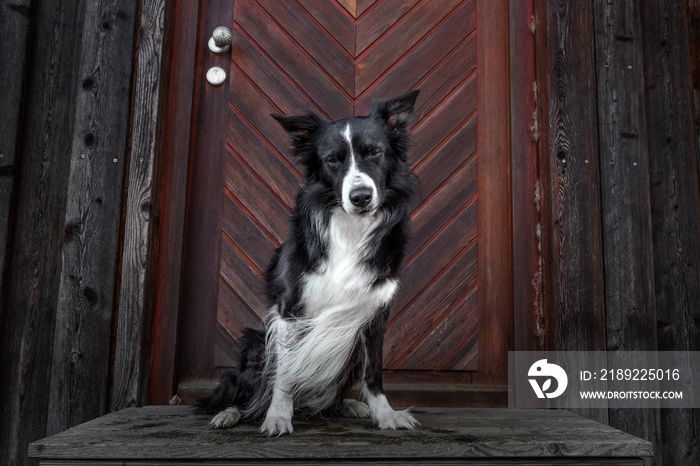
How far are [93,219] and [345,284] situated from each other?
1.28 meters

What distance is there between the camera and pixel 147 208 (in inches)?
91.7

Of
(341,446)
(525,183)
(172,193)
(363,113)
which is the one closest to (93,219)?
(172,193)

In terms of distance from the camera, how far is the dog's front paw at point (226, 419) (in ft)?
5.73

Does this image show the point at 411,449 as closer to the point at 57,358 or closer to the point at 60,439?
the point at 60,439

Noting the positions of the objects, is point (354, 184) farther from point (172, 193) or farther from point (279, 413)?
point (172, 193)

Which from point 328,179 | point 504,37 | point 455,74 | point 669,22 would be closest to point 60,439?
point 328,179

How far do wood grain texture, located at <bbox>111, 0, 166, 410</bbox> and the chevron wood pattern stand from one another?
352 mm

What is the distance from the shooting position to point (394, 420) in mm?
1718

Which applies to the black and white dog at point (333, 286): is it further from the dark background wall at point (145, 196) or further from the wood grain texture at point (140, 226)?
the dark background wall at point (145, 196)

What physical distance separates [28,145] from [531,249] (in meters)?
2.47

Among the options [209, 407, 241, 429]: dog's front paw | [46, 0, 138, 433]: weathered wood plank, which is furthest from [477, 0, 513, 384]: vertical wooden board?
[46, 0, 138, 433]: weathered wood plank

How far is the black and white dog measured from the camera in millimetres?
1757

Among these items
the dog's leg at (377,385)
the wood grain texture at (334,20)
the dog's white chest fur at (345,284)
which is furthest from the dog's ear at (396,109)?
the wood grain texture at (334,20)

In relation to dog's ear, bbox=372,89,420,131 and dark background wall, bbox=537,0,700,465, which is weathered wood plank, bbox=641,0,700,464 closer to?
dark background wall, bbox=537,0,700,465
